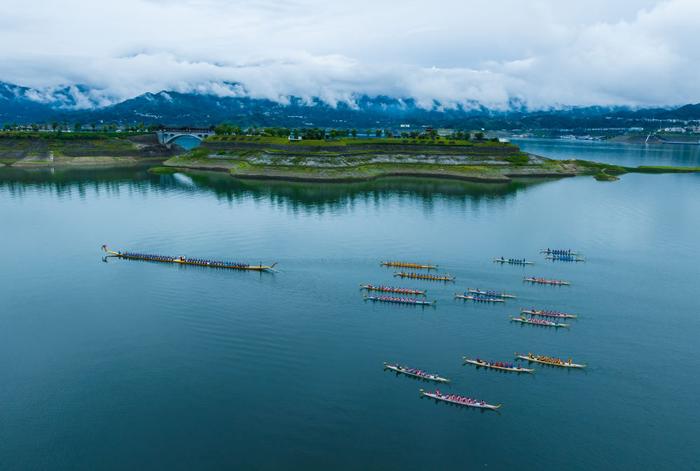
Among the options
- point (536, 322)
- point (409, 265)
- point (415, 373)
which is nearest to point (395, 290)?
point (409, 265)

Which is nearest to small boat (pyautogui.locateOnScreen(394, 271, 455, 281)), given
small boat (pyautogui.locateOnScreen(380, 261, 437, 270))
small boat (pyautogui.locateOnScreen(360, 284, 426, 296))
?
small boat (pyautogui.locateOnScreen(380, 261, 437, 270))

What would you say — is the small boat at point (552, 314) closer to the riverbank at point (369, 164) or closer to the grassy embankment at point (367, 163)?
the riverbank at point (369, 164)

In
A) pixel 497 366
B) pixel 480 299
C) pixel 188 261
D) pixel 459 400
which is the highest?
pixel 188 261

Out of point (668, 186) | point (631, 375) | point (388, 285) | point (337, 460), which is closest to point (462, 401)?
point (337, 460)

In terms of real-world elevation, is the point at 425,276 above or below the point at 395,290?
above

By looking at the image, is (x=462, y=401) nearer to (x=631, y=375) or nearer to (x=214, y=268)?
(x=631, y=375)

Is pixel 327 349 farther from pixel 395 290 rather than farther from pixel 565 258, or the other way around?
pixel 565 258
